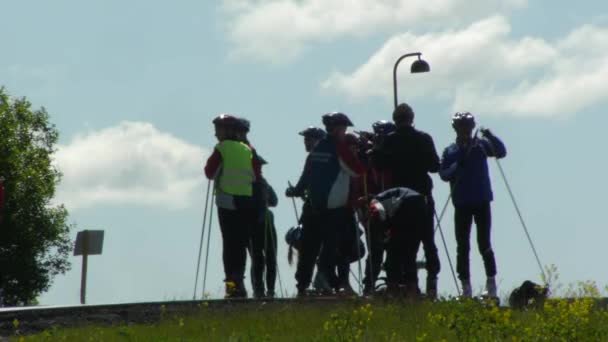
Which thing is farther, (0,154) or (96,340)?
(0,154)

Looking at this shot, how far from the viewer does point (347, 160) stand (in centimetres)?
1656

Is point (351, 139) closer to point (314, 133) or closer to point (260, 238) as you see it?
point (314, 133)

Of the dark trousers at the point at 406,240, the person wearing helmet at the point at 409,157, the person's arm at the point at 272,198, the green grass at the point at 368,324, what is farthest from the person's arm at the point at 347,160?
the person's arm at the point at 272,198

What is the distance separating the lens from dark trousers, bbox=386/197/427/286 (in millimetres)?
15125

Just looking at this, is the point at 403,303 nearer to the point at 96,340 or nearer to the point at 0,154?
the point at 96,340

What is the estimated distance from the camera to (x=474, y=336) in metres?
9.71

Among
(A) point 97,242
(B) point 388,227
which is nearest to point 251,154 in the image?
(B) point 388,227

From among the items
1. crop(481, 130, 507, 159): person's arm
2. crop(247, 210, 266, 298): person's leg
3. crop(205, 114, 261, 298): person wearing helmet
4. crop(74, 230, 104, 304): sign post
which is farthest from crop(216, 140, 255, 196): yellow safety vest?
crop(74, 230, 104, 304): sign post

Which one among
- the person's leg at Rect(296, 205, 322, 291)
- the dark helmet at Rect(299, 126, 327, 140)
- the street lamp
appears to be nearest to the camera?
the person's leg at Rect(296, 205, 322, 291)

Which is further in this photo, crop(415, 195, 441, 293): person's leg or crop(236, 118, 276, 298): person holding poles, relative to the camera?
crop(236, 118, 276, 298): person holding poles

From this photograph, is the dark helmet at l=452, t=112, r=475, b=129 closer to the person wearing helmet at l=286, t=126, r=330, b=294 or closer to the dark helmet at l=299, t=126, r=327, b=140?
the person wearing helmet at l=286, t=126, r=330, b=294

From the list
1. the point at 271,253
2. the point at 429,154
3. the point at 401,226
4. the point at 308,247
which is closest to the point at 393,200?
the point at 401,226

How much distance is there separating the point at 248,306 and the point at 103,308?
1308mm

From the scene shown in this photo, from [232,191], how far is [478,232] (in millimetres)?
2750
